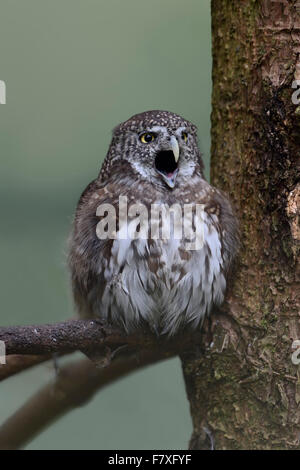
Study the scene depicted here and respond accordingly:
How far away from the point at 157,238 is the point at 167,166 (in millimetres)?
275

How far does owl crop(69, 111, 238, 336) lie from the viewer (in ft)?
7.79

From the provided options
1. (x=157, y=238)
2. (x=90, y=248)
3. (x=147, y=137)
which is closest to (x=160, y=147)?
(x=147, y=137)

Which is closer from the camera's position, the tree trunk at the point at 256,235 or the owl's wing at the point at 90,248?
the tree trunk at the point at 256,235

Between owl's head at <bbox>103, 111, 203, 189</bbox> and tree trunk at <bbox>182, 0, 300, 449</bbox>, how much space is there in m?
0.10

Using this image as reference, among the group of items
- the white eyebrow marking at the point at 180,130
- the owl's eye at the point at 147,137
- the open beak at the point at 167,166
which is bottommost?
the open beak at the point at 167,166

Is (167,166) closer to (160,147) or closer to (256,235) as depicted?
(160,147)

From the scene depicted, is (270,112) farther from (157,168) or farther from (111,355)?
(111,355)

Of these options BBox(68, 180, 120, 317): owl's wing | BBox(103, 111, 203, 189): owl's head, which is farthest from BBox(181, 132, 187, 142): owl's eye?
BBox(68, 180, 120, 317): owl's wing

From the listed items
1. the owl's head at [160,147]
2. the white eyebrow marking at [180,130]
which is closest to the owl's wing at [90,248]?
the owl's head at [160,147]

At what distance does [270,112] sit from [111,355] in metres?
0.90

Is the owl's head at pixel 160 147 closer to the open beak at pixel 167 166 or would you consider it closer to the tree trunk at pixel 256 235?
the open beak at pixel 167 166

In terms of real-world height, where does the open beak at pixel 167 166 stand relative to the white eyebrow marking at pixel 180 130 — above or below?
below

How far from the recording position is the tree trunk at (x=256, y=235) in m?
2.19

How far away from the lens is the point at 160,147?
2.40 meters
